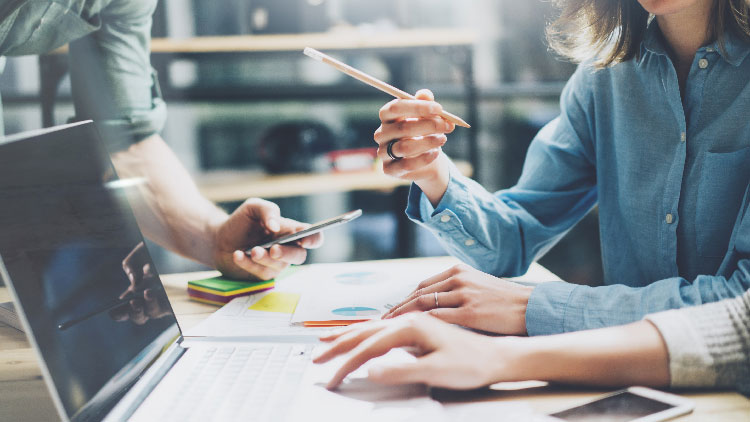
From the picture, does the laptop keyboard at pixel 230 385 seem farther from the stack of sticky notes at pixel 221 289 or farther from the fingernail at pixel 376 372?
the stack of sticky notes at pixel 221 289

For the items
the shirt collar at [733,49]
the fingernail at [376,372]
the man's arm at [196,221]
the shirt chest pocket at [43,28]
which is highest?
the shirt chest pocket at [43,28]

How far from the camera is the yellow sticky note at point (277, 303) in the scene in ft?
2.76

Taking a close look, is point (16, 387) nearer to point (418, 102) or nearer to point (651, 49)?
point (418, 102)

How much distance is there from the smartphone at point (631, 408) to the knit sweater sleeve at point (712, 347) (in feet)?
0.11

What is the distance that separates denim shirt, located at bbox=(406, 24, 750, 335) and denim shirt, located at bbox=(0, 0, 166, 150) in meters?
0.58

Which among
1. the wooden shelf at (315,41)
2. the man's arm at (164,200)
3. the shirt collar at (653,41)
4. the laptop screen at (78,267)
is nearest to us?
the laptop screen at (78,267)

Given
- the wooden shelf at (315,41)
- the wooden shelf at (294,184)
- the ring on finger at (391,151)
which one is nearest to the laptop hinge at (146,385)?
the ring on finger at (391,151)

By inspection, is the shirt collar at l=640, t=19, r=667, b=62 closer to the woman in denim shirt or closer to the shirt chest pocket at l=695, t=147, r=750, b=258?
the woman in denim shirt

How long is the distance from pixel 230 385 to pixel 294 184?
161cm

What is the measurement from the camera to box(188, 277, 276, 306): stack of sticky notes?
904 mm

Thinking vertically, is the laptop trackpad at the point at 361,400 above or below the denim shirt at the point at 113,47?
below

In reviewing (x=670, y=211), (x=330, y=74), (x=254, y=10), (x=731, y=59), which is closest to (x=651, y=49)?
(x=731, y=59)

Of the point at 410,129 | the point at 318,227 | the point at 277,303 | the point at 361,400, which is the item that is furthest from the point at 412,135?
the point at 361,400

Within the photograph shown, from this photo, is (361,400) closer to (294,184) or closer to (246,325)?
(246,325)
